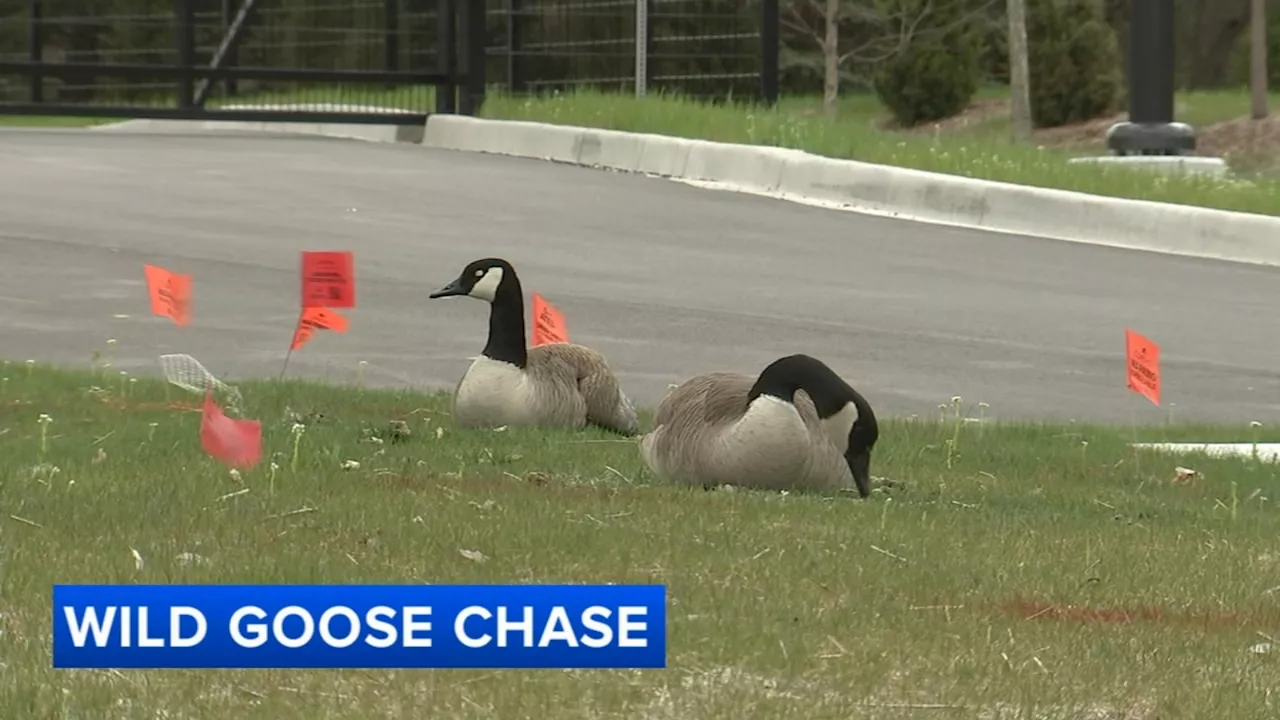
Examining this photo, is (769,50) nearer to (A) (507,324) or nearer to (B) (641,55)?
(B) (641,55)

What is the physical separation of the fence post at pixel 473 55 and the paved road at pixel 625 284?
13.3ft

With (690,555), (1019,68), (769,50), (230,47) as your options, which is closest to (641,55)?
(769,50)

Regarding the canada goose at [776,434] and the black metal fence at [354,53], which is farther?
the black metal fence at [354,53]

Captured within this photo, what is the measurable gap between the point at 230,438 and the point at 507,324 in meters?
2.00

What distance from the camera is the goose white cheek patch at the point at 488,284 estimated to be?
10.0 m

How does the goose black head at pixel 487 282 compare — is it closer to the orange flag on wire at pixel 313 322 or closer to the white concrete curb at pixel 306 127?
the orange flag on wire at pixel 313 322

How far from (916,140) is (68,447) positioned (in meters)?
15.9

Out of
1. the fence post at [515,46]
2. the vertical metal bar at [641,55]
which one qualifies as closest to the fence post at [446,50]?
the fence post at [515,46]

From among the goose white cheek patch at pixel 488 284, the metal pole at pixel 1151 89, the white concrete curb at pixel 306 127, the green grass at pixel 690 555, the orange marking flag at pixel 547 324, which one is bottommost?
the green grass at pixel 690 555

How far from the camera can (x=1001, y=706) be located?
5.33 metres

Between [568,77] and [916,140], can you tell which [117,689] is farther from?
[568,77]

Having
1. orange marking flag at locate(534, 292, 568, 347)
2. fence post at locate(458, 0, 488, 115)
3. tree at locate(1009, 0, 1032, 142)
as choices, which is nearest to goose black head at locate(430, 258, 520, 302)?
orange marking flag at locate(534, 292, 568, 347)

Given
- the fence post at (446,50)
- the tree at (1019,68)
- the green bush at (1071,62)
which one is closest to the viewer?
the fence post at (446,50)

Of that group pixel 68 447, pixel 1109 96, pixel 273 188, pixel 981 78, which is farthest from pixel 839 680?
pixel 981 78
